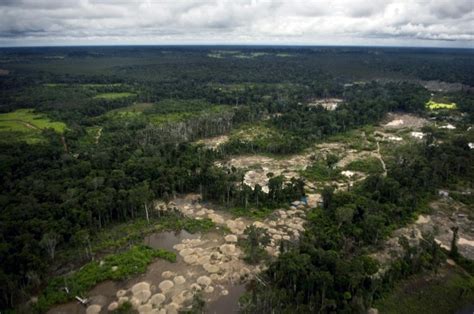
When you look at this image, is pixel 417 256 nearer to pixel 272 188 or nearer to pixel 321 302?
pixel 321 302

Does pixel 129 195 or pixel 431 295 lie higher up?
pixel 129 195

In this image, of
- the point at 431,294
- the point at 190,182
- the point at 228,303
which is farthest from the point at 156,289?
the point at 431,294

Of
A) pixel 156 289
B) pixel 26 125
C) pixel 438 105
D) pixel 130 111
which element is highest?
pixel 438 105

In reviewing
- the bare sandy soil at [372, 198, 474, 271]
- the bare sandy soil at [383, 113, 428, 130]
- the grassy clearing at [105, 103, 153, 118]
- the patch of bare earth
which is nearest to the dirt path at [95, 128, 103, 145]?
the grassy clearing at [105, 103, 153, 118]

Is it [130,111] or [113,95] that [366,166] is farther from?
[113,95]

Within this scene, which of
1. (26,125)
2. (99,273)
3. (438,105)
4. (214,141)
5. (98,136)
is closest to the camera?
(99,273)

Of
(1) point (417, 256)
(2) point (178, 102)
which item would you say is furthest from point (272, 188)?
(2) point (178, 102)
